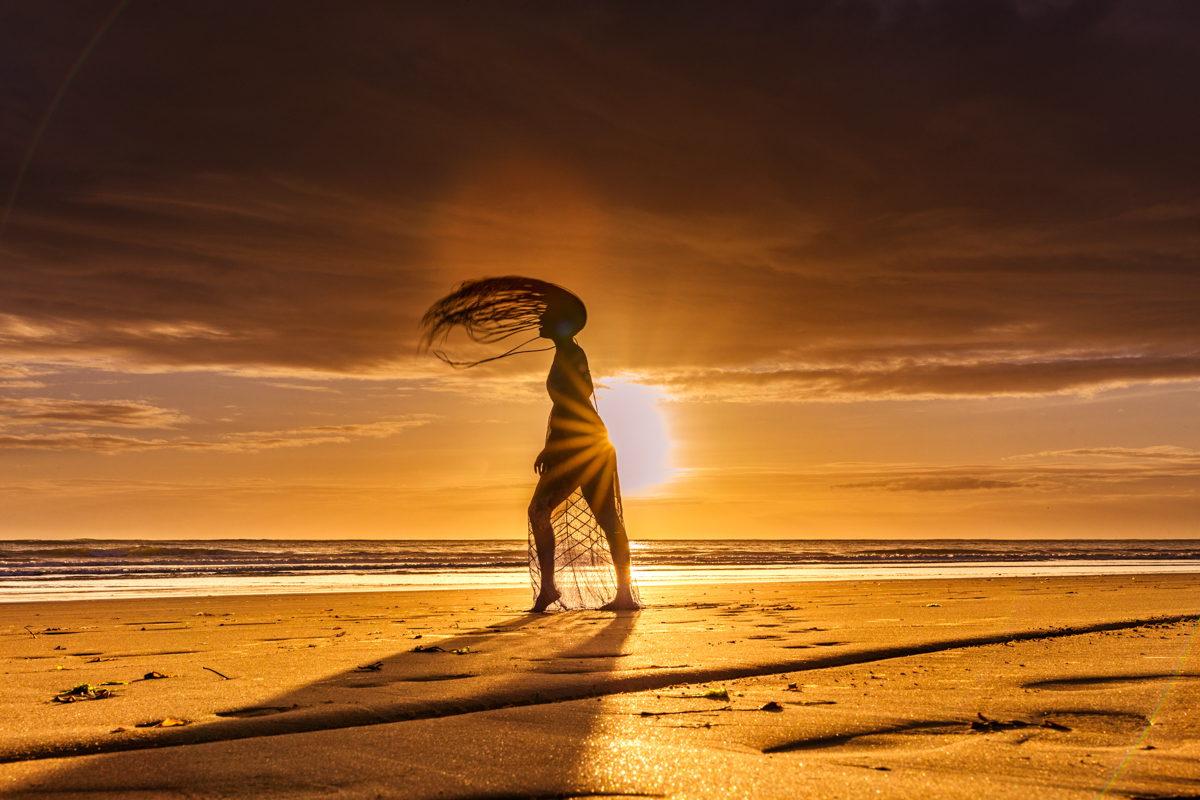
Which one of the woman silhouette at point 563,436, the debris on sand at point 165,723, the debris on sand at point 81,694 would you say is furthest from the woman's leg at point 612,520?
the debris on sand at point 165,723

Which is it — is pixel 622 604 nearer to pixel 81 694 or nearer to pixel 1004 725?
pixel 81 694

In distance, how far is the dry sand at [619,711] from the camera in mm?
2395

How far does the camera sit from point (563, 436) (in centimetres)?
821

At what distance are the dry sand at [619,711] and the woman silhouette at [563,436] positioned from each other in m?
1.30

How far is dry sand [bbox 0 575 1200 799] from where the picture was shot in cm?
239

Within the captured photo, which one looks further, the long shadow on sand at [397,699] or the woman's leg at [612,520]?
the woman's leg at [612,520]

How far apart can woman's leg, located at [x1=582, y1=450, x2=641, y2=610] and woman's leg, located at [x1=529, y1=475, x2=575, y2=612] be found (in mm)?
268

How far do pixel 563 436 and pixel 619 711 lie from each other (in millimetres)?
4916

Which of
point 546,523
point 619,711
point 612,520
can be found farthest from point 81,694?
point 612,520

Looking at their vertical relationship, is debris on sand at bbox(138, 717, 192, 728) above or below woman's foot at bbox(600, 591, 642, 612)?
above

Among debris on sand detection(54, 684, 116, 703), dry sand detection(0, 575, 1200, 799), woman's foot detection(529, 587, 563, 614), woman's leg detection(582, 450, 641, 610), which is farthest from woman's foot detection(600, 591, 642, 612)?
debris on sand detection(54, 684, 116, 703)

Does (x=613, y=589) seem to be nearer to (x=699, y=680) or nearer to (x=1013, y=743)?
(x=699, y=680)

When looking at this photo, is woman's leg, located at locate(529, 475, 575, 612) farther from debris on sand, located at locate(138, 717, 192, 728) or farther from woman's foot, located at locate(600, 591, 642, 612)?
debris on sand, located at locate(138, 717, 192, 728)

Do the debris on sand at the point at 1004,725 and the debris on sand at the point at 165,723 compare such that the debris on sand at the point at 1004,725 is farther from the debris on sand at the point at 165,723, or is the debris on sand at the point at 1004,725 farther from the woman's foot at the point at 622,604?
the woman's foot at the point at 622,604
